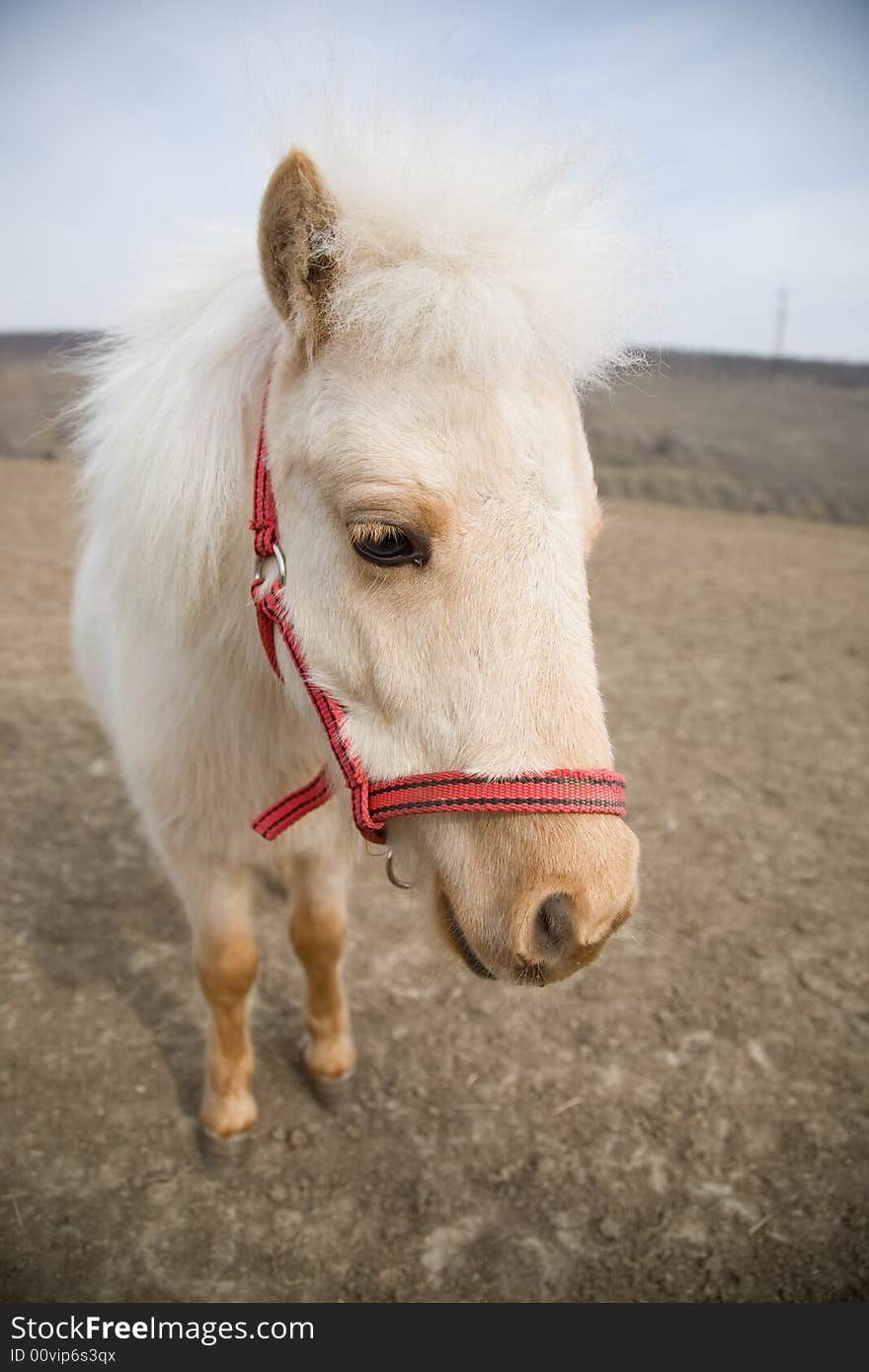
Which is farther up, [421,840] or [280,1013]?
[421,840]

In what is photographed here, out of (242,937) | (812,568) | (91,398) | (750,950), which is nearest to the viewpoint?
(91,398)

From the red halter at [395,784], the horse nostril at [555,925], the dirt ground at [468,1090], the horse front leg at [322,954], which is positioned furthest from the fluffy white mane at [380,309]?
the horse front leg at [322,954]

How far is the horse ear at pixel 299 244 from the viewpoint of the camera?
4.35ft

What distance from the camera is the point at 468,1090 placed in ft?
9.20

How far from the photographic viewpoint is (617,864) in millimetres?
1314

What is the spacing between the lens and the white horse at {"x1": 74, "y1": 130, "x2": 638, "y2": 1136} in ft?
4.25

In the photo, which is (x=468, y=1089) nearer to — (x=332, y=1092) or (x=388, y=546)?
(x=332, y=1092)

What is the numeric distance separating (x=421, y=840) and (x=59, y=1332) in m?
1.70

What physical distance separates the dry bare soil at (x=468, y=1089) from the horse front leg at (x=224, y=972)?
15 cm

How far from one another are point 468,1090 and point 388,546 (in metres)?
2.19

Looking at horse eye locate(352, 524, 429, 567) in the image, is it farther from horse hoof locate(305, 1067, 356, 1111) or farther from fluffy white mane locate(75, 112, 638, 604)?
horse hoof locate(305, 1067, 356, 1111)

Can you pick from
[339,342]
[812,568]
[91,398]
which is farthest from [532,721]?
[812,568]

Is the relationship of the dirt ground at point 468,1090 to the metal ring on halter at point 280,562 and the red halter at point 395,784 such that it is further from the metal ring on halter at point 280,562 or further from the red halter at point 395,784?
the metal ring on halter at point 280,562

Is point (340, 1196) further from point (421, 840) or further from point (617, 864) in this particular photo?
point (617, 864)
